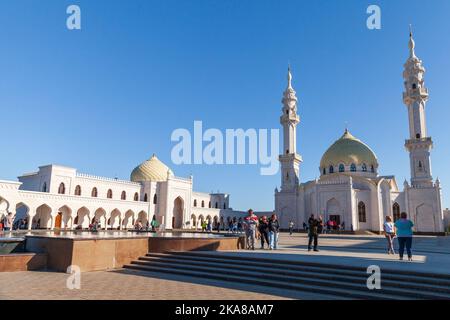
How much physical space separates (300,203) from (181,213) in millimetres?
17408

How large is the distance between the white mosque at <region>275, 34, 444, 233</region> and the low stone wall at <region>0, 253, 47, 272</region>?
112 feet

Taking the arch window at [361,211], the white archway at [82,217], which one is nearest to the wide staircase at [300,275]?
the white archway at [82,217]

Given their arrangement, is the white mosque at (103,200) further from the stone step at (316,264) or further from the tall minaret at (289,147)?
the stone step at (316,264)

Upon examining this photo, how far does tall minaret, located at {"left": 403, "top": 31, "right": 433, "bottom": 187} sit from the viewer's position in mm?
35562

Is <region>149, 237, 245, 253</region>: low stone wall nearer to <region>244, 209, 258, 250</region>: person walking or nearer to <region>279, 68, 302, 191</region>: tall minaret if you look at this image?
<region>244, 209, 258, 250</region>: person walking

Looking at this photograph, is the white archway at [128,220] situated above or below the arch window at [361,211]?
below

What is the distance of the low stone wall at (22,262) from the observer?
9062 mm

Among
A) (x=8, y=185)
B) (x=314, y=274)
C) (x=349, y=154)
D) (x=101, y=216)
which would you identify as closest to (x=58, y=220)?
(x=101, y=216)

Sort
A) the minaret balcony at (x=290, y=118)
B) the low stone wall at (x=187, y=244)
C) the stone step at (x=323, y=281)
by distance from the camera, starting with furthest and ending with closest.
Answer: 1. the minaret balcony at (x=290, y=118)
2. the low stone wall at (x=187, y=244)
3. the stone step at (x=323, y=281)

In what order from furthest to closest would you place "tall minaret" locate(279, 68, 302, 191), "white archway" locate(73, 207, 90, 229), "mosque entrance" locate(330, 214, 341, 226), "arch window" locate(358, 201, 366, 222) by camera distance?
"tall minaret" locate(279, 68, 302, 191) < "mosque entrance" locate(330, 214, 341, 226) < "arch window" locate(358, 201, 366, 222) < "white archway" locate(73, 207, 90, 229)

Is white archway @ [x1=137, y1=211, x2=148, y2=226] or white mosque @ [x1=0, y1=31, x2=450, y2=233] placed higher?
white mosque @ [x1=0, y1=31, x2=450, y2=233]

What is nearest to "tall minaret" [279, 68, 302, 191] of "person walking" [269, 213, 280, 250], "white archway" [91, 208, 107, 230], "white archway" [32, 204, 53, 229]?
"white archway" [91, 208, 107, 230]

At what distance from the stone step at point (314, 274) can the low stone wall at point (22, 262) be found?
9.72 feet

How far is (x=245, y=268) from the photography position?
29.5 feet
